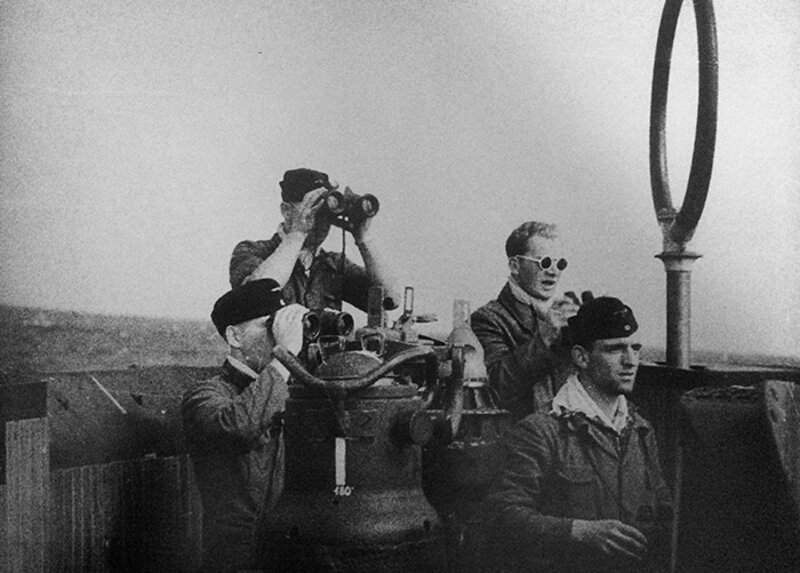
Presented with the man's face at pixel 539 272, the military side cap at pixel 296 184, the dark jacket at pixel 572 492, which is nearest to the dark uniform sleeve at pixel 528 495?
the dark jacket at pixel 572 492

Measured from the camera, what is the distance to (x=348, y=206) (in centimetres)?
328

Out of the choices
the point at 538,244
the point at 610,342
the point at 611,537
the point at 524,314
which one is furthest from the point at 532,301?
the point at 611,537

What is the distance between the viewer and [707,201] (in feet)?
10.7

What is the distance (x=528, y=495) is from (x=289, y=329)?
3.19ft

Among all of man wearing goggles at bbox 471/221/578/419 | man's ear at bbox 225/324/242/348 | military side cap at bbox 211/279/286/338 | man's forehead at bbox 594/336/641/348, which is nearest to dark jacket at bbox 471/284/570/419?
man wearing goggles at bbox 471/221/578/419

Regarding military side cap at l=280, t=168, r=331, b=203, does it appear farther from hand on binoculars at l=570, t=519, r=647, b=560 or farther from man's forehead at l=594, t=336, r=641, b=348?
hand on binoculars at l=570, t=519, r=647, b=560

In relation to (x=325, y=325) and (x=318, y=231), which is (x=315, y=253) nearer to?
(x=318, y=231)

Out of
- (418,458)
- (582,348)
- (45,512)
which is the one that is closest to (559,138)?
(582,348)

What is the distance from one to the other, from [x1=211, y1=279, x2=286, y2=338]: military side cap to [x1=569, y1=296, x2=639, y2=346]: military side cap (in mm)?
1018

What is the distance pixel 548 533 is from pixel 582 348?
2.02 ft

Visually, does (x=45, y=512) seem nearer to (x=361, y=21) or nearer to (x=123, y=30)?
(x=123, y=30)

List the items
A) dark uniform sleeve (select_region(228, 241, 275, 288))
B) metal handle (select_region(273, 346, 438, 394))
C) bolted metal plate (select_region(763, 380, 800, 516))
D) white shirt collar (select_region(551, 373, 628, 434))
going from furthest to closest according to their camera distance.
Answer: dark uniform sleeve (select_region(228, 241, 275, 288)) < white shirt collar (select_region(551, 373, 628, 434)) < bolted metal plate (select_region(763, 380, 800, 516)) < metal handle (select_region(273, 346, 438, 394))

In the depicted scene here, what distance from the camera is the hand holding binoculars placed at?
3.25 meters

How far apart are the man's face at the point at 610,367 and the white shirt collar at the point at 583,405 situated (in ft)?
0.13
